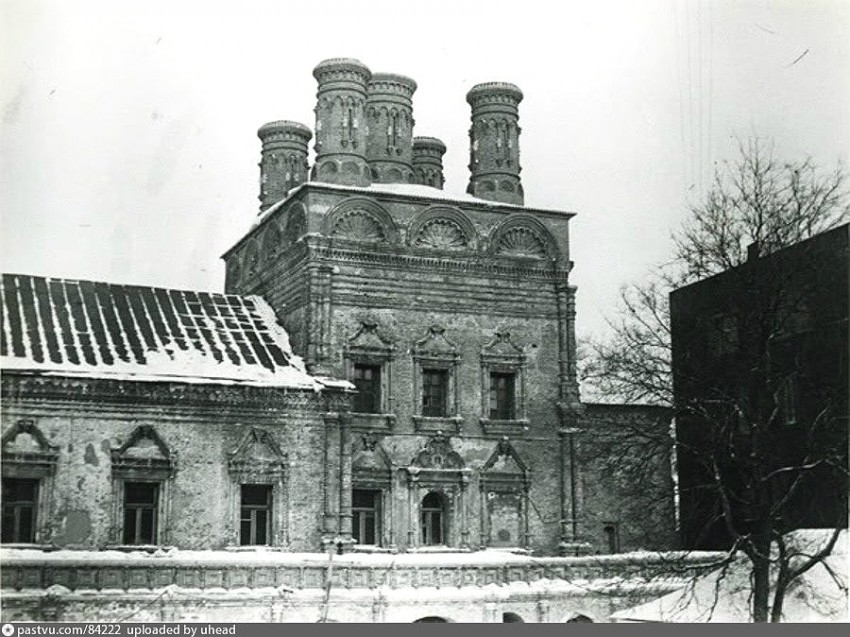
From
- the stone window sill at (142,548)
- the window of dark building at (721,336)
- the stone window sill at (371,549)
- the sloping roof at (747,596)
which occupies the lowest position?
the sloping roof at (747,596)

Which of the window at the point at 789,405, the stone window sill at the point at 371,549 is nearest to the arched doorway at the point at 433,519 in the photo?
the stone window sill at the point at 371,549

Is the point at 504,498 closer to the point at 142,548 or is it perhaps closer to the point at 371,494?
the point at 371,494

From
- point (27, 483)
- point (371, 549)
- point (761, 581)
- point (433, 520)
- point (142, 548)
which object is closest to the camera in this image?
point (761, 581)

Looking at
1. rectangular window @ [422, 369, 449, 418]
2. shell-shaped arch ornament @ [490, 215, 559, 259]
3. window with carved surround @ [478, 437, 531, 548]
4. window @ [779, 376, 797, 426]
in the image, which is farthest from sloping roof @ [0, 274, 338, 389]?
window @ [779, 376, 797, 426]

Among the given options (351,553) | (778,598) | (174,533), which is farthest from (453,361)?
(778,598)

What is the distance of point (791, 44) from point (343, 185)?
11332mm

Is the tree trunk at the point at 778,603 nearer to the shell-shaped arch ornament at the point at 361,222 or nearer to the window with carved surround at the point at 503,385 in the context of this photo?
the window with carved surround at the point at 503,385

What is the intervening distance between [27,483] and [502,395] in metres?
10.6

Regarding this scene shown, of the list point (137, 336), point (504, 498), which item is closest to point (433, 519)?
point (504, 498)

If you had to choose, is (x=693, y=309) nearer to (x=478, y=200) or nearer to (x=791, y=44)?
(x=478, y=200)

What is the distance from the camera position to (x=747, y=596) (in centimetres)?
2022

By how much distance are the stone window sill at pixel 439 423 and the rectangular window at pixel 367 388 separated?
3.03ft

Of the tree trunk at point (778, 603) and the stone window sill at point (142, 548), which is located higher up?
the stone window sill at point (142, 548)

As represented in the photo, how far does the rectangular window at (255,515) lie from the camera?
22877 mm
